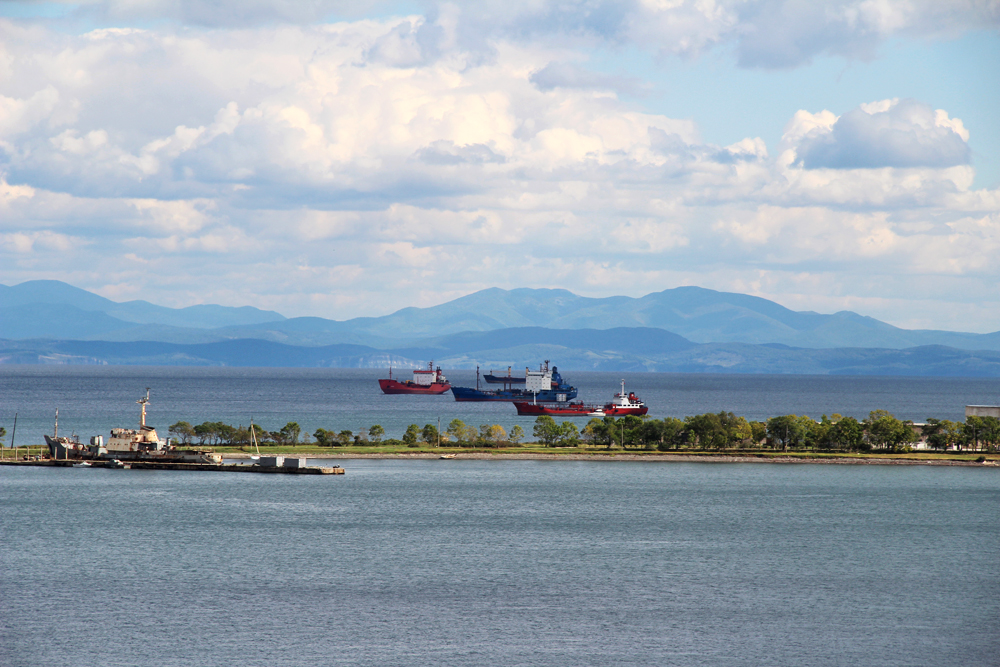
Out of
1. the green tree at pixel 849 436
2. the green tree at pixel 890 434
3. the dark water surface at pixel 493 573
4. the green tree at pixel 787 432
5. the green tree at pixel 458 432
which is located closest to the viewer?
the dark water surface at pixel 493 573

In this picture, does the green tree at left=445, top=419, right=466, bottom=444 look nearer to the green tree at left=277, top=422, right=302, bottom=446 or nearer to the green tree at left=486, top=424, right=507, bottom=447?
the green tree at left=486, top=424, right=507, bottom=447

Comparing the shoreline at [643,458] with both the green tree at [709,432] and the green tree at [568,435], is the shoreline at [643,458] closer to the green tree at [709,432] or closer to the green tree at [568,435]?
the green tree at [709,432]

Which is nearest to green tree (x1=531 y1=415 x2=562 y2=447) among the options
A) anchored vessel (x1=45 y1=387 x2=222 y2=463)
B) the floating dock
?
the floating dock

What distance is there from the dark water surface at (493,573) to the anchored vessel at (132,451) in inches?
335

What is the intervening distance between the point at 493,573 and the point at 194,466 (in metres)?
48.4

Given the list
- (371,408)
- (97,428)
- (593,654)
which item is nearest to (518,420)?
(371,408)

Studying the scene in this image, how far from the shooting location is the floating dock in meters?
87.1

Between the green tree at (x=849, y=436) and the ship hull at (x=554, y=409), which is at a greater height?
the ship hull at (x=554, y=409)

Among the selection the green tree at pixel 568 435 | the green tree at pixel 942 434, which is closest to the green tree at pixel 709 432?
the green tree at pixel 568 435

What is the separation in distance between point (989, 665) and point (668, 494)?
1633 inches

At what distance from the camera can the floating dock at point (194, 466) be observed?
286 feet

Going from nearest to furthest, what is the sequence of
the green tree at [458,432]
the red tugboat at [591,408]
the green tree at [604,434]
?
the green tree at [458,432] < the green tree at [604,434] < the red tugboat at [591,408]

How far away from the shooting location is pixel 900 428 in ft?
336

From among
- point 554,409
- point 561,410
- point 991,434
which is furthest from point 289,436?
point 554,409
